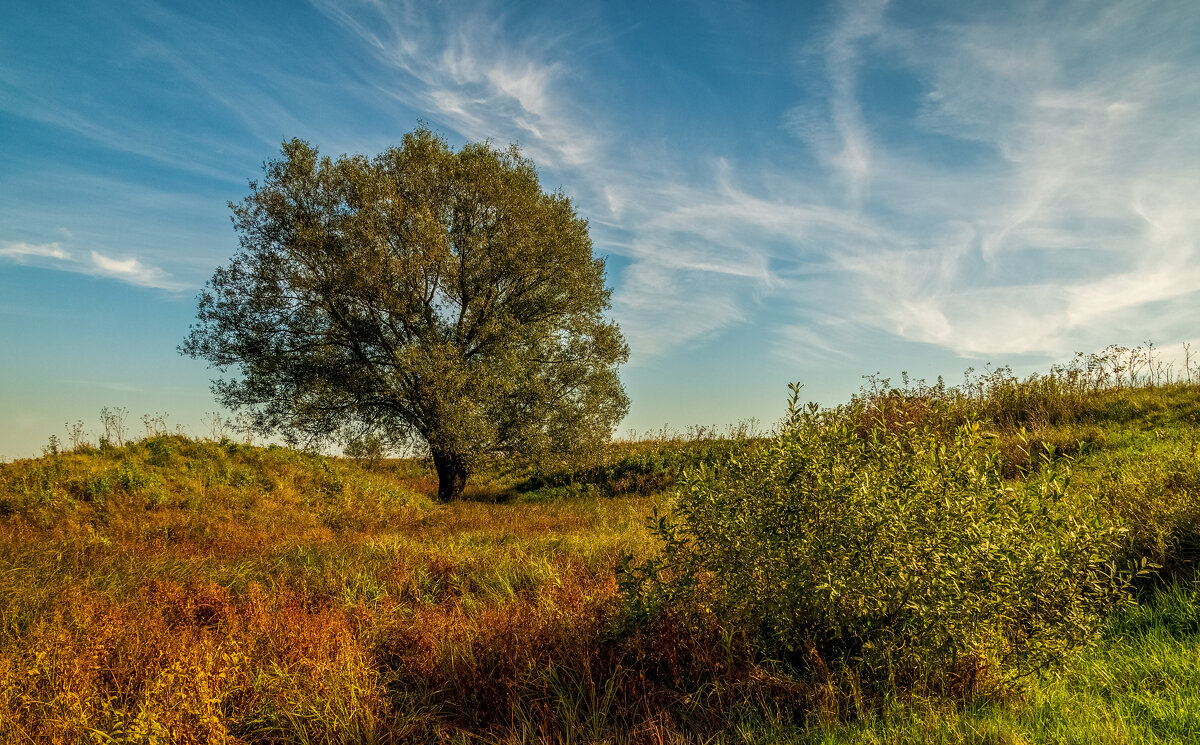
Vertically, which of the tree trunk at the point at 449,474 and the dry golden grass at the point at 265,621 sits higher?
the tree trunk at the point at 449,474

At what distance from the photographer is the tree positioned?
19.8 metres

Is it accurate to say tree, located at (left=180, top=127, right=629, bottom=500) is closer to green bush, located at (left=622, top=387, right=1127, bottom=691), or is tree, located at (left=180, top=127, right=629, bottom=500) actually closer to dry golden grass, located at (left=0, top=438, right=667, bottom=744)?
dry golden grass, located at (left=0, top=438, right=667, bottom=744)

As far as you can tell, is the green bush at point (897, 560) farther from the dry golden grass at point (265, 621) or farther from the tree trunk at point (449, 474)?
the tree trunk at point (449, 474)

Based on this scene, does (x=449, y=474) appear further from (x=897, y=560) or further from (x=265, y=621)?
(x=897, y=560)

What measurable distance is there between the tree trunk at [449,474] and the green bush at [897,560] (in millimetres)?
17729

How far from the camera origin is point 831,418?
5.52 metres

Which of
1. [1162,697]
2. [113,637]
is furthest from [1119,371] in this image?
[113,637]

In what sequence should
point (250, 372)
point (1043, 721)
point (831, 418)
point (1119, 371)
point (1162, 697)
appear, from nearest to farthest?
point (1043, 721), point (1162, 697), point (831, 418), point (1119, 371), point (250, 372)

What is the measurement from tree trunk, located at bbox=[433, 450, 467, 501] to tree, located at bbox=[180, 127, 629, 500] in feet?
0.23

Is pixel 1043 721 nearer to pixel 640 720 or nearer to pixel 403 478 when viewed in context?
pixel 640 720

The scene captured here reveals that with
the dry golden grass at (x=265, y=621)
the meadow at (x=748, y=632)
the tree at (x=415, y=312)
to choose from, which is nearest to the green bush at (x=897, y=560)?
the meadow at (x=748, y=632)

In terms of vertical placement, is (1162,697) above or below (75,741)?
above

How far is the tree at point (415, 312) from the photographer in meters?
19.8

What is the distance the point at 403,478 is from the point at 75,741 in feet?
76.6
